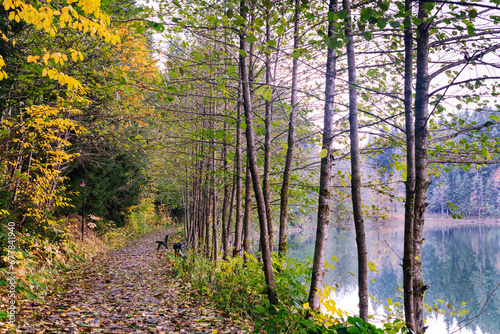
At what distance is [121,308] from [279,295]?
2821 mm

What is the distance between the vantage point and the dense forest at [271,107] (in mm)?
2973

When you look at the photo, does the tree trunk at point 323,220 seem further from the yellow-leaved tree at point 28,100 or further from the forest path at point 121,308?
the yellow-leaved tree at point 28,100

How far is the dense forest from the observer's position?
297 centimetres

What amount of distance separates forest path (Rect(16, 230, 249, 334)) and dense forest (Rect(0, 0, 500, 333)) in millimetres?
825

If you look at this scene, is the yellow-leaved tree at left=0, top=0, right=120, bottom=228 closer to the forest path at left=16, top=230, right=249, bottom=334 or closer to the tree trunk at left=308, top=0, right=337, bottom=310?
the forest path at left=16, top=230, right=249, bottom=334

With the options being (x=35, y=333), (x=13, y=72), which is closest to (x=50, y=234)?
(x=13, y=72)

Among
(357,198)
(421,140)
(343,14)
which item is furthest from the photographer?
(357,198)

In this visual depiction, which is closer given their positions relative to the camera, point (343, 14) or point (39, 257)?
point (343, 14)

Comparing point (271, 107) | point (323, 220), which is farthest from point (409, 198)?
point (271, 107)

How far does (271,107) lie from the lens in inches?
245

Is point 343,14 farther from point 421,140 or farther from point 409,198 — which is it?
point 409,198

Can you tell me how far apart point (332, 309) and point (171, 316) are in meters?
3.06

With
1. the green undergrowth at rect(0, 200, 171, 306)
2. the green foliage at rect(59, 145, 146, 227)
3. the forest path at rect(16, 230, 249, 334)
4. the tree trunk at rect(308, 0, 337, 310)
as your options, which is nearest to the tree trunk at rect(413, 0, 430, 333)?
the tree trunk at rect(308, 0, 337, 310)

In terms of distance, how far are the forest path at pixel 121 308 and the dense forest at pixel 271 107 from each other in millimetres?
825
